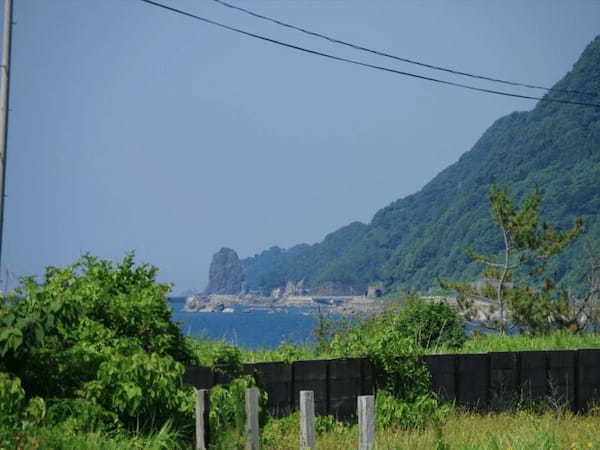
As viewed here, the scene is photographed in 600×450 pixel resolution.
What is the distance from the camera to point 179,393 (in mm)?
9078

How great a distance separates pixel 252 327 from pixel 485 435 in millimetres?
102859

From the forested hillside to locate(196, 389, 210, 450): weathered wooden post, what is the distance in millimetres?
48724

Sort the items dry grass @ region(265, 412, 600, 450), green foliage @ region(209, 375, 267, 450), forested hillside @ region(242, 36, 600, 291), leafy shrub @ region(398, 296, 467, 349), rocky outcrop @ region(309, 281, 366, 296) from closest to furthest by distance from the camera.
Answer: green foliage @ region(209, 375, 267, 450) < dry grass @ region(265, 412, 600, 450) < leafy shrub @ region(398, 296, 467, 349) < forested hillside @ region(242, 36, 600, 291) < rocky outcrop @ region(309, 281, 366, 296)

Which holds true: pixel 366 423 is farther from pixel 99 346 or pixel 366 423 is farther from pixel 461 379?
pixel 461 379

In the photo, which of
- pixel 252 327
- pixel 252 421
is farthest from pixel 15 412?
pixel 252 327

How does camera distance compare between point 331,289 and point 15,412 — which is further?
point 331,289

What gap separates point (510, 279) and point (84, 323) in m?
22.6

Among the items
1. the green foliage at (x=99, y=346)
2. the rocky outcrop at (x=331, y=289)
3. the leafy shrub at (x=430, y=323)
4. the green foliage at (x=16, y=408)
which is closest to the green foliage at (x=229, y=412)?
the green foliage at (x=99, y=346)

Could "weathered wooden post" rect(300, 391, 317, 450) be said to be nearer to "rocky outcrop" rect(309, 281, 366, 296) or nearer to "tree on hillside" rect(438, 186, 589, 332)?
"tree on hillside" rect(438, 186, 589, 332)

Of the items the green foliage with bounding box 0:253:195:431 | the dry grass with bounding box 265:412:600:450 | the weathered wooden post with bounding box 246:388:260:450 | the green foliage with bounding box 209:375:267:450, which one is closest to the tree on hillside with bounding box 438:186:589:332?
the dry grass with bounding box 265:412:600:450

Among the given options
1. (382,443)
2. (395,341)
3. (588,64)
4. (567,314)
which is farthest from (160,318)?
(588,64)

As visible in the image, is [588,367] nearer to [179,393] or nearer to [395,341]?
[395,341]

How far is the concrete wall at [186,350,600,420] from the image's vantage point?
1143 cm

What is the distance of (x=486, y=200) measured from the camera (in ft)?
324
